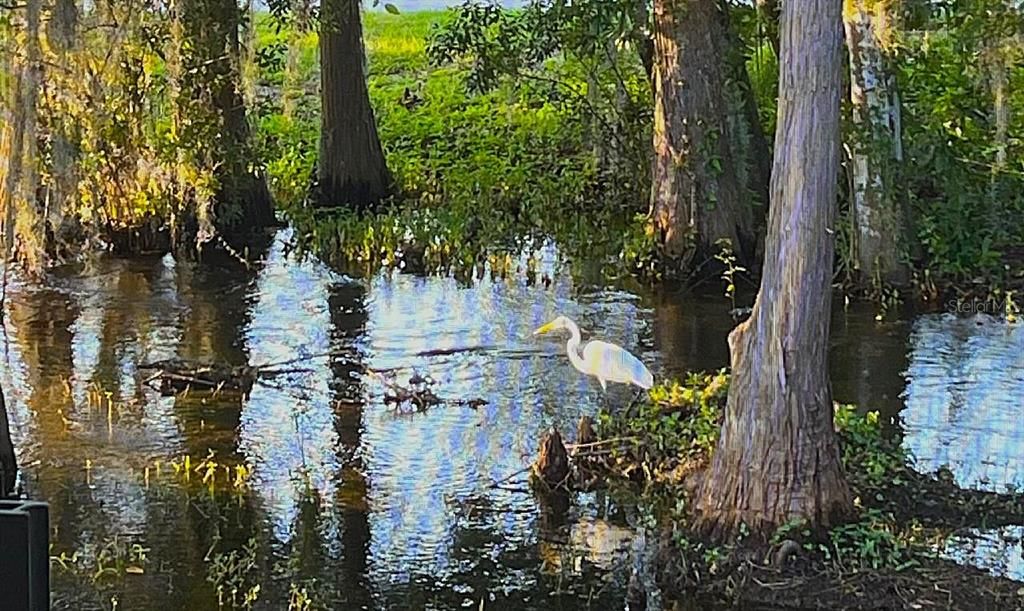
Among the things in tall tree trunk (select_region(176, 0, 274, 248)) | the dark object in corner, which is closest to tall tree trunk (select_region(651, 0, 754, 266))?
tall tree trunk (select_region(176, 0, 274, 248))

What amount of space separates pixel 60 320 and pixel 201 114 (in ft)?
9.68

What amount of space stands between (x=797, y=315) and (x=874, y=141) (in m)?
5.97

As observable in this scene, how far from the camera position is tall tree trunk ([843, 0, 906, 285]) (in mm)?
11445

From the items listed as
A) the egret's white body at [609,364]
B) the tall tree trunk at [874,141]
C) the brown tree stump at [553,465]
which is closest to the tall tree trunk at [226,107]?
the tall tree trunk at [874,141]

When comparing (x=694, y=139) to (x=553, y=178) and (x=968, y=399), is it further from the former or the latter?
(x=553, y=178)

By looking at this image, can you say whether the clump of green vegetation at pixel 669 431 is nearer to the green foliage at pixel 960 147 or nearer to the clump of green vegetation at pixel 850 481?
the clump of green vegetation at pixel 850 481

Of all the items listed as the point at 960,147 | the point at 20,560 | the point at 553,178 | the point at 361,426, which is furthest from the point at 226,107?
the point at 20,560

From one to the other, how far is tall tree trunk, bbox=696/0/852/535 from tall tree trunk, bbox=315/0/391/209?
11079mm

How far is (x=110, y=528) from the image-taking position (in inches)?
270

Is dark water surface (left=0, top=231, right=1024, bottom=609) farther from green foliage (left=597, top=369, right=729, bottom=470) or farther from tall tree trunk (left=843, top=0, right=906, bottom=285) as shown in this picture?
tall tree trunk (left=843, top=0, right=906, bottom=285)

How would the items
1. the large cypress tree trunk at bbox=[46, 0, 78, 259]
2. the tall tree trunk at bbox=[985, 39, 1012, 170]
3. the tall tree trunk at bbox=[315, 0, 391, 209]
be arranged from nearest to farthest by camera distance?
the large cypress tree trunk at bbox=[46, 0, 78, 259], the tall tree trunk at bbox=[985, 39, 1012, 170], the tall tree trunk at bbox=[315, 0, 391, 209]

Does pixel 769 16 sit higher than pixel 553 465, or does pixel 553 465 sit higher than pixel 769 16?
pixel 769 16

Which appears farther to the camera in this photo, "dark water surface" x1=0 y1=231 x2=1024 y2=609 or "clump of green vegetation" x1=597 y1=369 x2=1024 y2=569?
"dark water surface" x1=0 y1=231 x2=1024 y2=609

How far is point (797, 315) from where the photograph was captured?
612cm
